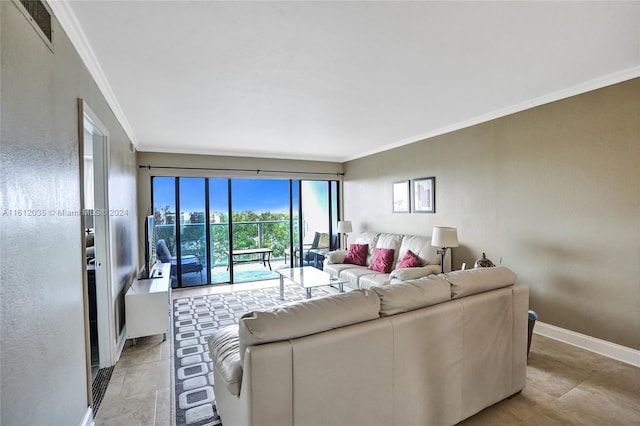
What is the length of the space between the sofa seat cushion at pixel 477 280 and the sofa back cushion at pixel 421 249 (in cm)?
211

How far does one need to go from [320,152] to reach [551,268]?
4.13m

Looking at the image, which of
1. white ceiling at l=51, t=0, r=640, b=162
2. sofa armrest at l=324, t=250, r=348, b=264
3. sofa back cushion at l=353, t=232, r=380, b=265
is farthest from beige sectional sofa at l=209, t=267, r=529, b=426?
sofa armrest at l=324, t=250, r=348, b=264

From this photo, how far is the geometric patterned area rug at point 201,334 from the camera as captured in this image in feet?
7.23

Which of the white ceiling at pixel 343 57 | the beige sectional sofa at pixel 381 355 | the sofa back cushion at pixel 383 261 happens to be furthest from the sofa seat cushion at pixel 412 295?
the sofa back cushion at pixel 383 261

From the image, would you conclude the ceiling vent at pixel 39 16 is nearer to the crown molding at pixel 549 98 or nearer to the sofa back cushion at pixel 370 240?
the crown molding at pixel 549 98

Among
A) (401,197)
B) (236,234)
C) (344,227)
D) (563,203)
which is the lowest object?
(236,234)

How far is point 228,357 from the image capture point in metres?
1.70

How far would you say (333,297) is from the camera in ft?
5.45

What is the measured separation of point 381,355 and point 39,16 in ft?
7.60

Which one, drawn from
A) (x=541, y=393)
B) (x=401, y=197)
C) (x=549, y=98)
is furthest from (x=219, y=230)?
(x=549, y=98)

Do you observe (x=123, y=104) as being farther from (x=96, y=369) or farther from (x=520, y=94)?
(x=520, y=94)

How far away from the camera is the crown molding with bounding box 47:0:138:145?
1.66 meters

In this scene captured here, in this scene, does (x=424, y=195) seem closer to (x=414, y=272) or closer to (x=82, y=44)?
(x=414, y=272)

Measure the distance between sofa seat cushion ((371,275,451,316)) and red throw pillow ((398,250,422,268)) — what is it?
2.43m
